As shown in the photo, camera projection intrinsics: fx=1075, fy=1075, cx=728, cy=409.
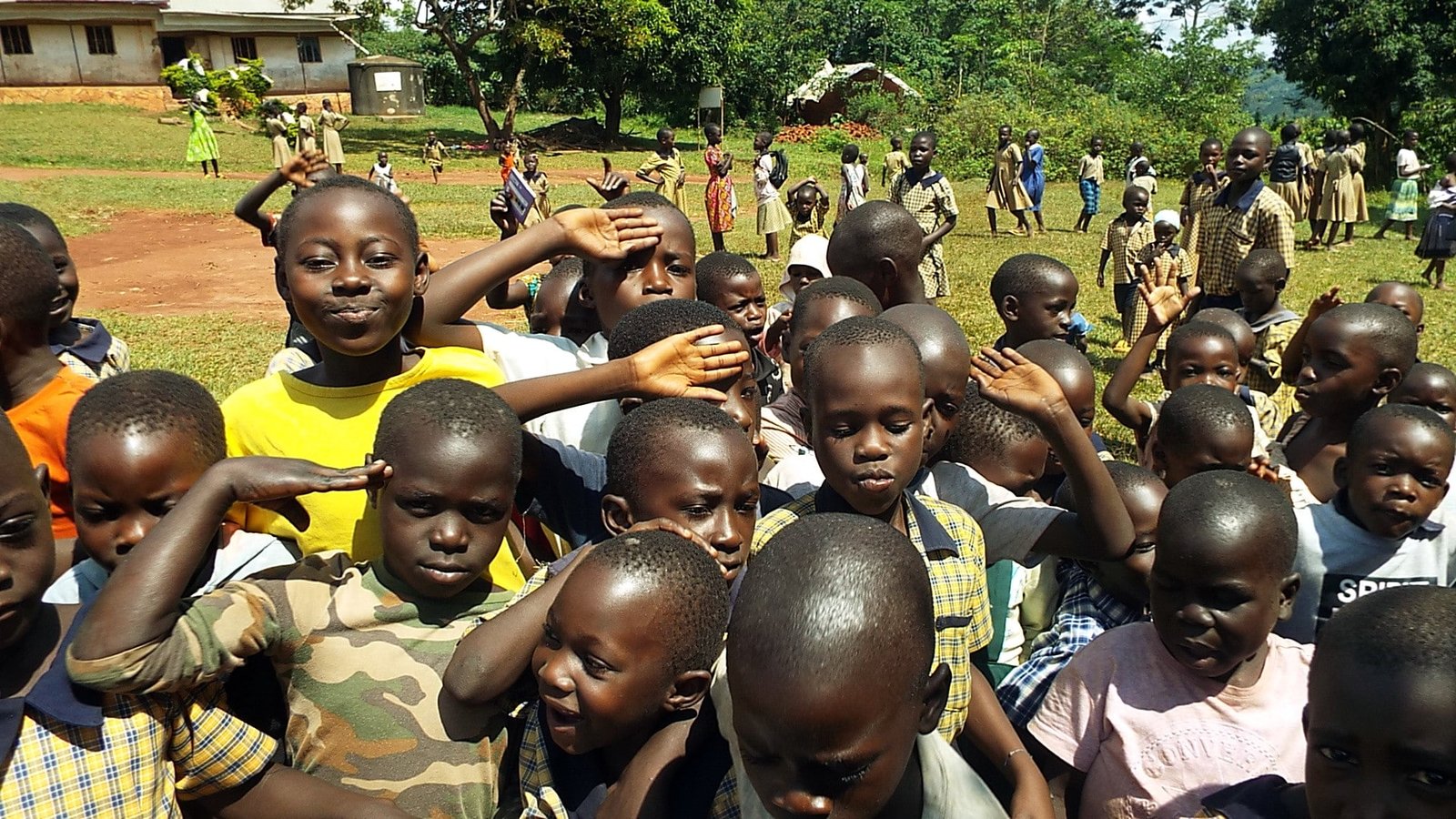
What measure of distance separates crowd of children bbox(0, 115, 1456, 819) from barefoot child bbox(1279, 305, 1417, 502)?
67cm

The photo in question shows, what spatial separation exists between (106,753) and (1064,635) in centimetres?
205

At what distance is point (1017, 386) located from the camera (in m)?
2.38

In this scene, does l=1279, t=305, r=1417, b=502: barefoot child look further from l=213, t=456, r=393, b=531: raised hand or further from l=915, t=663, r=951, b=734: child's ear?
l=213, t=456, r=393, b=531: raised hand

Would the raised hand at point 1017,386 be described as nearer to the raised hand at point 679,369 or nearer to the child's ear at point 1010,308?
the raised hand at point 679,369

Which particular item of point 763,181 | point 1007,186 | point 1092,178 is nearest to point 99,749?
point 763,181

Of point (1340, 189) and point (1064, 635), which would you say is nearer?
point (1064, 635)

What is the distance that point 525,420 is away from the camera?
97.1 inches

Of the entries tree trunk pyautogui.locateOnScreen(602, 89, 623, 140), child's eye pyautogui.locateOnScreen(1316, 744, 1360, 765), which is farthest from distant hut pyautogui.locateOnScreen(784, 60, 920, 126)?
child's eye pyautogui.locateOnScreen(1316, 744, 1360, 765)

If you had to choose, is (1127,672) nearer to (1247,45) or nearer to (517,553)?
(517,553)

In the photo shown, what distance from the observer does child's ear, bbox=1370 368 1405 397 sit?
11.5ft

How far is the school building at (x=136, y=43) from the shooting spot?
1246 inches

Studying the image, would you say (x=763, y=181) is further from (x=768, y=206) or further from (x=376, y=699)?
(x=376, y=699)

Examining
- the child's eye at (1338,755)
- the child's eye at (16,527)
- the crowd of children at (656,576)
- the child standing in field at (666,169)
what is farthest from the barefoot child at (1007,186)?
the child's eye at (16,527)

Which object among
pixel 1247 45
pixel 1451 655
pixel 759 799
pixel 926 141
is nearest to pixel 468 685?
pixel 759 799
